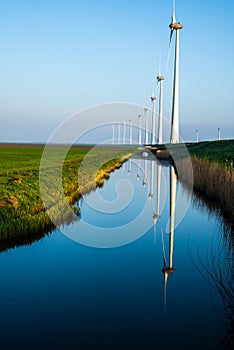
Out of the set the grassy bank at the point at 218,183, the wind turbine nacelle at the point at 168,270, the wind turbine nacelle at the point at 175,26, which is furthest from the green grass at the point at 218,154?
the wind turbine nacelle at the point at 175,26

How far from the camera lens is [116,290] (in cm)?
817

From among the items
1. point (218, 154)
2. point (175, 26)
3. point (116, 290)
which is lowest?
point (116, 290)

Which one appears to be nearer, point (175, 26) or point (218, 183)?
point (218, 183)

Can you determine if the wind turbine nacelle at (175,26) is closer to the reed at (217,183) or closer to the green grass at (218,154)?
the green grass at (218,154)

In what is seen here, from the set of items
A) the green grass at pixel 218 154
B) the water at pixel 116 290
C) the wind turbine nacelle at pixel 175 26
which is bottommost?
the water at pixel 116 290

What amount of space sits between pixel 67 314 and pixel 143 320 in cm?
134

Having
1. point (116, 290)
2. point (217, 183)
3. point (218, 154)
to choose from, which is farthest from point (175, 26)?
point (116, 290)

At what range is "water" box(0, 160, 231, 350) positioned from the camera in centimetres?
634

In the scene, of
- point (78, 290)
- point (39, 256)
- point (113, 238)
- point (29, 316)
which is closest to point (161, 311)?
point (78, 290)

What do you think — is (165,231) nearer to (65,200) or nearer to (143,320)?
(65,200)

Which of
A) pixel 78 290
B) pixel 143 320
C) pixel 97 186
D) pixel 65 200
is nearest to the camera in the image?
pixel 143 320

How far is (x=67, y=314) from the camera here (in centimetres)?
707

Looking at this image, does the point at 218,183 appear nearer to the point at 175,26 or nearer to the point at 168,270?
the point at 168,270

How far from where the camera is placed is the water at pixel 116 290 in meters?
6.34
